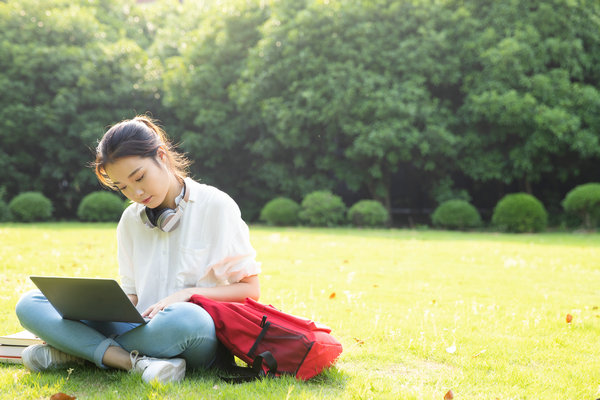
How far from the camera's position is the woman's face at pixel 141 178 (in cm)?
275

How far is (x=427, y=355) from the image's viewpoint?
3312 millimetres

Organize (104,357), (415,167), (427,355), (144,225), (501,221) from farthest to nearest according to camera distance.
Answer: (415,167) → (501,221) → (427,355) → (144,225) → (104,357)

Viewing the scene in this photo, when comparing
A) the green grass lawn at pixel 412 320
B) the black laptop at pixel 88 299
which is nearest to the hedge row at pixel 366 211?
the green grass lawn at pixel 412 320

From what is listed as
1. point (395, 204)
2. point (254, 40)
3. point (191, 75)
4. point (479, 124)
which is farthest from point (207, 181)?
point (479, 124)

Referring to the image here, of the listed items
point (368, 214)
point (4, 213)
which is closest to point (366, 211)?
point (368, 214)

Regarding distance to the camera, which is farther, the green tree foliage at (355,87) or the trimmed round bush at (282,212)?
the trimmed round bush at (282,212)

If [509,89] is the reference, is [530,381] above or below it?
below

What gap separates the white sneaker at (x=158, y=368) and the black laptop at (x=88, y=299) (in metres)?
0.20

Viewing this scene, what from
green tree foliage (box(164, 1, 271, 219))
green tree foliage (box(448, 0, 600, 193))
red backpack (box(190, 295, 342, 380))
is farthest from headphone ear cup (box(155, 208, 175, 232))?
green tree foliage (box(164, 1, 271, 219))

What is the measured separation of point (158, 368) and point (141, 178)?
0.93 meters

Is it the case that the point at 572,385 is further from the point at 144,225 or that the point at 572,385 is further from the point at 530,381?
the point at 144,225

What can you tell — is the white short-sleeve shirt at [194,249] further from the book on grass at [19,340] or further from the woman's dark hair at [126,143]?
the book on grass at [19,340]

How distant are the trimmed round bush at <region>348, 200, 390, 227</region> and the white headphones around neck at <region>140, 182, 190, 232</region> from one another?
42.5ft

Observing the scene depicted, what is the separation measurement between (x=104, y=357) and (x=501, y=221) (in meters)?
13.9
